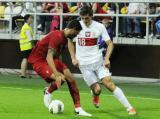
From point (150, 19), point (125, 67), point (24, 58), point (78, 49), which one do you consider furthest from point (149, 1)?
point (78, 49)

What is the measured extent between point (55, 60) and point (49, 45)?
24.8 inches

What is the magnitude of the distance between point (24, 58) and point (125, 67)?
12.6 ft

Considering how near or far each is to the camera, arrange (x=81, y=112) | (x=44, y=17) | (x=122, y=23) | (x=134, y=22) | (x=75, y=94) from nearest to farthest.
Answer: (x=81, y=112) < (x=75, y=94) < (x=134, y=22) < (x=122, y=23) < (x=44, y=17)

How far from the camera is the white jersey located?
40.0ft

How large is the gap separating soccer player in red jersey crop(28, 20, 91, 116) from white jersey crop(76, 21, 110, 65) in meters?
0.46

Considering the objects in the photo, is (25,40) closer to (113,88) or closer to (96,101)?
(96,101)

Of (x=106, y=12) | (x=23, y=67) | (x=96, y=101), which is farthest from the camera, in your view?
(x=23, y=67)

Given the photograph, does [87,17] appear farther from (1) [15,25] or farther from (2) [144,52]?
(1) [15,25]

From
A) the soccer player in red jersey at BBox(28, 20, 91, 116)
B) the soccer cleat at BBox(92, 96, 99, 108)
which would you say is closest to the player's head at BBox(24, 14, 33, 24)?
the soccer cleat at BBox(92, 96, 99, 108)

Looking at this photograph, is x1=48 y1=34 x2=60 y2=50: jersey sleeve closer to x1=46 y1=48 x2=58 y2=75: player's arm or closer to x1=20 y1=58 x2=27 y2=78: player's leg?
x1=46 y1=48 x2=58 y2=75: player's arm

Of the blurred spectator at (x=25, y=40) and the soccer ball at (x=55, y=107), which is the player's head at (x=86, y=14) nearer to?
the soccer ball at (x=55, y=107)

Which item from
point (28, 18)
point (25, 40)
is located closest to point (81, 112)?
point (25, 40)

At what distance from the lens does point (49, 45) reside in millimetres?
11586

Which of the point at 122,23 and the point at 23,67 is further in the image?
the point at 23,67
